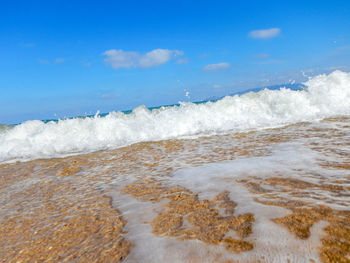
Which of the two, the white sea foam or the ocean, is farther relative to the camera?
the white sea foam

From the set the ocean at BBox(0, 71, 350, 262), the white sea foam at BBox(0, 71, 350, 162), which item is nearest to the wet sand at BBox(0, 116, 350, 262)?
the ocean at BBox(0, 71, 350, 262)

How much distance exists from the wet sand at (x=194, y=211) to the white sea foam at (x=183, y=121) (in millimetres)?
4031

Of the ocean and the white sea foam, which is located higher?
the white sea foam

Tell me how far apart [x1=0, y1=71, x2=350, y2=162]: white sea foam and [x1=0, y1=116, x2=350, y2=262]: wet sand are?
403 centimetres

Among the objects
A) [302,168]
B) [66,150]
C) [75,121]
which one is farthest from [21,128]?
[302,168]

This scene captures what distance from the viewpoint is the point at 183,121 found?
9086 millimetres

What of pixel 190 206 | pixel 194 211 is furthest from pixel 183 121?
pixel 194 211

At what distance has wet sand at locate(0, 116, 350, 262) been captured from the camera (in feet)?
5.17

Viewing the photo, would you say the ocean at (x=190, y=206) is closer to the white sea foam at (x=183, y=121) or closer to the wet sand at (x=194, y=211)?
the wet sand at (x=194, y=211)

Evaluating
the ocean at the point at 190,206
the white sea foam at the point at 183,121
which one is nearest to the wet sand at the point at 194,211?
the ocean at the point at 190,206

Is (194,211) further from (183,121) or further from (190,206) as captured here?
(183,121)

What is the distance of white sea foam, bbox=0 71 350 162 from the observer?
8.37m

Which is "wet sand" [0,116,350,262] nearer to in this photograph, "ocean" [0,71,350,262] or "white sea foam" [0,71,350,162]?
"ocean" [0,71,350,262]

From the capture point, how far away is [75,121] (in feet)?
33.1
